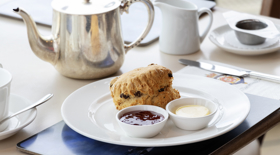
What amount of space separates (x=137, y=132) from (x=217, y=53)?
63cm

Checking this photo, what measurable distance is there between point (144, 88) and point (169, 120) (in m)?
0.09

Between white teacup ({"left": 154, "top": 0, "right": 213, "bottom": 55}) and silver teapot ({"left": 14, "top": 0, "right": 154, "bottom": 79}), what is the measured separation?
8.2 inches

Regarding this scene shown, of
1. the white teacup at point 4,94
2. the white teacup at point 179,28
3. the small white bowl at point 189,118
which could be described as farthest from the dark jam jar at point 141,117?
the white teacup at point 179,28

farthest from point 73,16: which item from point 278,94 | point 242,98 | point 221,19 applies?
point 221,19

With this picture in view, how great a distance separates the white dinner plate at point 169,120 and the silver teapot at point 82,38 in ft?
0.23

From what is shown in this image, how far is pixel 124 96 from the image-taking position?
79 centimetres

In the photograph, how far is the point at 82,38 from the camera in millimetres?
948

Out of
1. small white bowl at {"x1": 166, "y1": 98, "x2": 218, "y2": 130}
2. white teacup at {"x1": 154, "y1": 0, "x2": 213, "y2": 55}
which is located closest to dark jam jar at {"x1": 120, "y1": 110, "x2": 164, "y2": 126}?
small white bowl at {"x1": 166, "y1": 98, "x2": 218, "y2": 130}

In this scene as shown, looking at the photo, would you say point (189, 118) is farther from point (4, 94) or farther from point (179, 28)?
point (179, 28)

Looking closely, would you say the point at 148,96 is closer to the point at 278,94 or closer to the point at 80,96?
the point at 80,96

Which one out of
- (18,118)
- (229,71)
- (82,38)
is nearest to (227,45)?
(229,71)

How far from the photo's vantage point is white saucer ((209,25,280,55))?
1146 millimetres

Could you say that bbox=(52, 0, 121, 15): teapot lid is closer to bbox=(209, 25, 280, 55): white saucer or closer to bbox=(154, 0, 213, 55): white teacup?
bbox=(154, 0, 213, 55): white teacup

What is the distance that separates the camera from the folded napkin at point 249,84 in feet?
3.12
